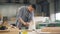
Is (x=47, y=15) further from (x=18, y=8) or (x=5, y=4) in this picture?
(x=5, y=4)

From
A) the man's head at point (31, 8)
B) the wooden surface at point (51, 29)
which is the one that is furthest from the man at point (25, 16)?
the wooden surface at point (51, 29)

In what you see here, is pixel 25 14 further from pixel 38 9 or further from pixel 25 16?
pixel 38 9

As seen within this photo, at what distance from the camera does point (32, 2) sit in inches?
42.7

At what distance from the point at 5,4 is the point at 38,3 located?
298 mm

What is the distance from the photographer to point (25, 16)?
107cm

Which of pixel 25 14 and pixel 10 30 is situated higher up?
pixel 25 14

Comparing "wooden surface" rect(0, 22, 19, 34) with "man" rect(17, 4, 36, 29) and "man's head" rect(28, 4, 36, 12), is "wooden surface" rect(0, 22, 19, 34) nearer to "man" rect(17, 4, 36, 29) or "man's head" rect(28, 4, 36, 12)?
"man" rect(17, 4, 36, 29)

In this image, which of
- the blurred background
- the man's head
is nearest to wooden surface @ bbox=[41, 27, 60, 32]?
the blurred background

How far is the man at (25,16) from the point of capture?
1065mm

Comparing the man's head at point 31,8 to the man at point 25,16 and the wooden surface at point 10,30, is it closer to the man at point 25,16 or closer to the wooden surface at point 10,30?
the man at point 25,16

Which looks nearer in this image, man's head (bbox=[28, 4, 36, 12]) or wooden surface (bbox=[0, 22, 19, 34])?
wooden surface (bbox=[0, 22, 19, 34])

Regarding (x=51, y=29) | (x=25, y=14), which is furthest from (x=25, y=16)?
(x=51, y=29)

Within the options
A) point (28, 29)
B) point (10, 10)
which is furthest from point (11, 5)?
point (28, 29)

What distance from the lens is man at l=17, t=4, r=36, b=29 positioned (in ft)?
3.50
